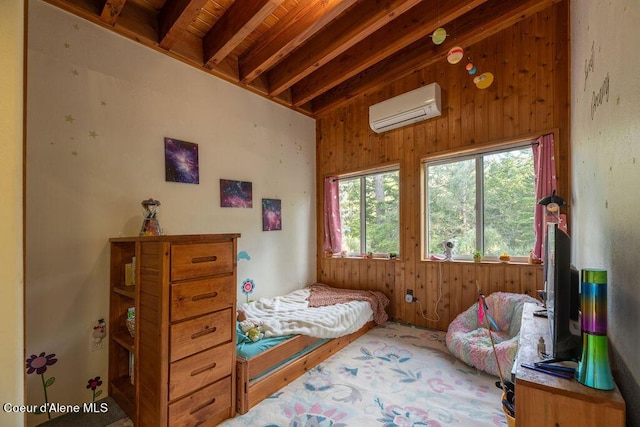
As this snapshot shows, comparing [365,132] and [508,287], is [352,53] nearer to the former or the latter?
[365,132]

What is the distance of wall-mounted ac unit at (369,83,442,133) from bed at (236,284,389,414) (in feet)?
6.78

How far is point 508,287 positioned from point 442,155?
1.48m

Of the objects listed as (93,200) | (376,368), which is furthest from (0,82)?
(376,368)

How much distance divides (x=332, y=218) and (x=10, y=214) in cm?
331

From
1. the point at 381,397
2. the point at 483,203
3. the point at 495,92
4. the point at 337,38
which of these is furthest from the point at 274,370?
the point at 495,92

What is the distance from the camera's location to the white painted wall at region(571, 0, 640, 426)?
2.52ft

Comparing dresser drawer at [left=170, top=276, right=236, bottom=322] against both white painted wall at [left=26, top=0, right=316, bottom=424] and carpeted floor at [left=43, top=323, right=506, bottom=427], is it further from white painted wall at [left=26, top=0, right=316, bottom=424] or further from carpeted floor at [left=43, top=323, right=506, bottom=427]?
white painted wall at [left=26, top=0, right=316, bottom=424]

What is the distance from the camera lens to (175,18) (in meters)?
2.13

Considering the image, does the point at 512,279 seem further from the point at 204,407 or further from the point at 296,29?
the point at 296,29

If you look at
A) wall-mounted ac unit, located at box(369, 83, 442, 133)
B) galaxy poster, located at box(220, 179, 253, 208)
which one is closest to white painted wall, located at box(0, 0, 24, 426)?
galaxy poster, located at box(220, 179, 253, 208)

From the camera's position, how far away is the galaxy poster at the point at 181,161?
241 cm

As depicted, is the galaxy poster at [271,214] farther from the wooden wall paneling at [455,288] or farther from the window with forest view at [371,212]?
the wooden wall paneling at [455,288]

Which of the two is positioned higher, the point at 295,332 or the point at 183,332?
the point at 183,332

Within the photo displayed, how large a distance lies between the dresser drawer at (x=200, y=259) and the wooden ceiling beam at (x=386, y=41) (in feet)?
7.82
